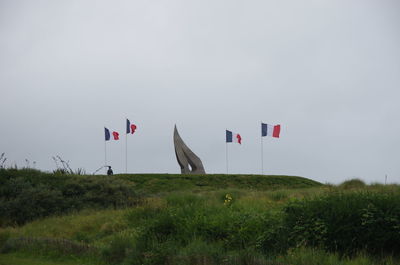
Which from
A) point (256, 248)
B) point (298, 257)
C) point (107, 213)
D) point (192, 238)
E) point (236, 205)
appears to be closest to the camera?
point (298, 257)

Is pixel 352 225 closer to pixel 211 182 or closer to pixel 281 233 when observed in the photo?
pixel 281 233

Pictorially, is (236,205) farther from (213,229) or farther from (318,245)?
(318,245)

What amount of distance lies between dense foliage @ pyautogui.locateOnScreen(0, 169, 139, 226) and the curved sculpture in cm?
1307

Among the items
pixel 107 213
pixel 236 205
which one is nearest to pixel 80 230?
pixel 107 213

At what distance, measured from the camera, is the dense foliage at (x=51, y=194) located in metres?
18.2

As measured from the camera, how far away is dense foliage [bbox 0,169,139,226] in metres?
18.2

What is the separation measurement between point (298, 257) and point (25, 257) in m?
6.69

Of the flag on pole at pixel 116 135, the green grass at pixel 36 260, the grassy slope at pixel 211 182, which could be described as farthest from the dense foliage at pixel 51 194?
the flag on pole at pixel 116 135

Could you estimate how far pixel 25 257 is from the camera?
10633 millimetres

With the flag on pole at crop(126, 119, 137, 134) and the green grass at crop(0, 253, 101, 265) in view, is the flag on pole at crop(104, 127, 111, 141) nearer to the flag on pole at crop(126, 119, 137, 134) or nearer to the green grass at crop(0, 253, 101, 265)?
the flag on pole at crop(126, 119, 137, 134)

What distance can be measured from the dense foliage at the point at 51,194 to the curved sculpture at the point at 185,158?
13.1 metres

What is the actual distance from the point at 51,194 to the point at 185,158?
1711cm

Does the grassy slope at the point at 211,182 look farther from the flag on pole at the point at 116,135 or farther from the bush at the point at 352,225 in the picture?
the bush at the point at 352,225

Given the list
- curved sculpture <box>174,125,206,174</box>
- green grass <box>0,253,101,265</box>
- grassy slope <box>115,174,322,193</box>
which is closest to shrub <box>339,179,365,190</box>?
grassy slope <box>115,174,322,193</box>
